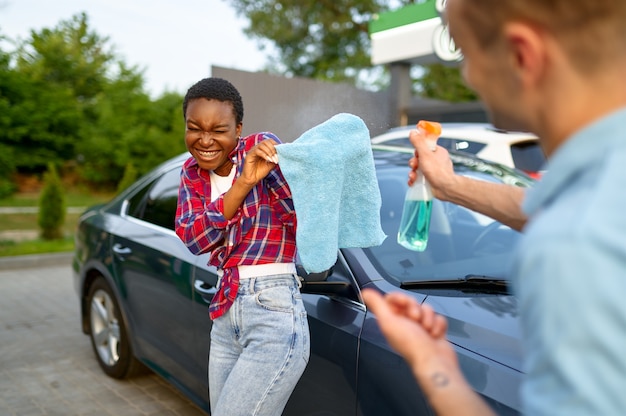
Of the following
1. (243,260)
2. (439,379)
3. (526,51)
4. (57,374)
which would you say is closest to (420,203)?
(243,260)

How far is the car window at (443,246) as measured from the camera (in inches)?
99.6

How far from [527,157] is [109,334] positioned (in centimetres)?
422

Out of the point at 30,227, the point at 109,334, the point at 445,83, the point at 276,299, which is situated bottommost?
the point at 30,227

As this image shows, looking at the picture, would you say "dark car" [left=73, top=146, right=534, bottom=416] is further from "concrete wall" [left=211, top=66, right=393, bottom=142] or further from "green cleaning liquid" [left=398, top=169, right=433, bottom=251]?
"concrete wall" [left=211, top=66, right=393, bottom=142]

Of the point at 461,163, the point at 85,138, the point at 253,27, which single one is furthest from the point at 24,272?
the point at 253,27

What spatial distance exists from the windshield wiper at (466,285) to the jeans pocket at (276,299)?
57 cm

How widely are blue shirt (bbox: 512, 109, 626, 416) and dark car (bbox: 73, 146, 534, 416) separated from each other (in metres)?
1.21

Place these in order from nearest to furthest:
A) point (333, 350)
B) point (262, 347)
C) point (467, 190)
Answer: point (467, 190), point (262, 347), point (333, 350)

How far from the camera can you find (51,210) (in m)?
9.41

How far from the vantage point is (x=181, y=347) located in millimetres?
3264

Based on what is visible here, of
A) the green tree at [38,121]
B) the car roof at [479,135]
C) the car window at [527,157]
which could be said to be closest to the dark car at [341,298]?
the car roof at [479,135]

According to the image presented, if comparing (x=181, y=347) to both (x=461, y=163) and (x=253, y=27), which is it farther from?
(x=253, y=27)

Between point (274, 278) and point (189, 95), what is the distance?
0.69 m

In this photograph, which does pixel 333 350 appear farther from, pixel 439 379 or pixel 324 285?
pixel 439 379
